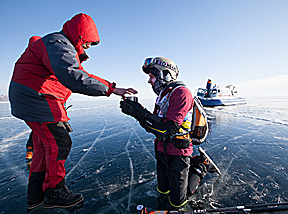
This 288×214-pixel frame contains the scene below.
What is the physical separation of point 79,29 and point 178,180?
7.96ft

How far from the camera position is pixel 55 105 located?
69.3 inches

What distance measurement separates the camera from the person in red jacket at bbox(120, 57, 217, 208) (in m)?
1.85

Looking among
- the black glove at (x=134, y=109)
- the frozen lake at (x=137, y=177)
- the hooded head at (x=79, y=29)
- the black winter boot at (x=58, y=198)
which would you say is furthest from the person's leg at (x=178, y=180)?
the hooded head at (x=79, y=29)

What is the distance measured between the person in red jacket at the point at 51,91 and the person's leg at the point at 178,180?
120 cm

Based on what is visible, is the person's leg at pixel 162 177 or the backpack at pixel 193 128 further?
the person's leg at pixel 162 177

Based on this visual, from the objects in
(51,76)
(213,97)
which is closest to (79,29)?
(51,76)

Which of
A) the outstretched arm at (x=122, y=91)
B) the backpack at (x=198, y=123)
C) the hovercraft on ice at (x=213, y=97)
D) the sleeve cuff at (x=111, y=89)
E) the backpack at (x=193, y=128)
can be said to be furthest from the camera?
the hovercraft on ice at (x=213, y=97)

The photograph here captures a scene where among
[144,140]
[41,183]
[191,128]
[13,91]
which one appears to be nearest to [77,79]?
[13,91]

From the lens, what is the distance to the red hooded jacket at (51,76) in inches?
59.2

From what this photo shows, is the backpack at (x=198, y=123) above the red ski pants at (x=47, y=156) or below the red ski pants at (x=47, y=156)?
above

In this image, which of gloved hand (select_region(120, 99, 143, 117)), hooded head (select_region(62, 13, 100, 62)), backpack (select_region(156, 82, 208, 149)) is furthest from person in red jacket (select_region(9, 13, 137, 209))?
backpack (select_region(156, 82, 208, 149))

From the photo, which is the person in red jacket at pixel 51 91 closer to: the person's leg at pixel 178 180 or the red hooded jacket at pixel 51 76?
the red hooded jacket at pixel 51 76

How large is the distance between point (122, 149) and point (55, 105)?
9.18ft

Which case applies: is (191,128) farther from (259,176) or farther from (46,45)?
(46,45)
